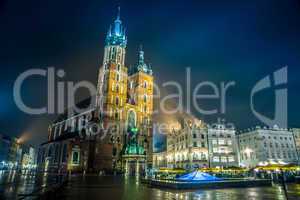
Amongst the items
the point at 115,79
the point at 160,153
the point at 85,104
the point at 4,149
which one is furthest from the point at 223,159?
the point at 4,149

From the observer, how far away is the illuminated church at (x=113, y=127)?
6609 cm

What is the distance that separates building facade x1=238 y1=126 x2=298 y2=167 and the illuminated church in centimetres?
3296

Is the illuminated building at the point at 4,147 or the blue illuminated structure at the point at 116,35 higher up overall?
the blue illuminated structure at the point at 116,35

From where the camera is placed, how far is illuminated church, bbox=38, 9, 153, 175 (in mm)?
66088

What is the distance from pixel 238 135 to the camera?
73.6 meters

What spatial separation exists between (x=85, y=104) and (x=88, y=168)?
3458 cm

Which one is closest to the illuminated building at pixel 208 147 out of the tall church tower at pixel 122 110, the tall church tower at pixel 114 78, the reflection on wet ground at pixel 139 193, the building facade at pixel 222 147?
the building facade at pixel 222 147

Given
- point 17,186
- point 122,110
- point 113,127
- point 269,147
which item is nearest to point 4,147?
point 113,127

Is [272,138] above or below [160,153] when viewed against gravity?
above

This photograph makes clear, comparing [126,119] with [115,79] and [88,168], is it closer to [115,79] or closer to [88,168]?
[115,79]

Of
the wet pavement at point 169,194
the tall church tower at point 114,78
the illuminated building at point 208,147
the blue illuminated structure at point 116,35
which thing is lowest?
the wet pavement at point 169,194

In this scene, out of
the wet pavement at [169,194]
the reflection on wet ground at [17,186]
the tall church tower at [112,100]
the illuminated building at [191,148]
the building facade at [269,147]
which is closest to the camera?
the reflection on wet ground at [17,186]

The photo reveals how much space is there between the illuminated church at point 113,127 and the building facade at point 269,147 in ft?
108

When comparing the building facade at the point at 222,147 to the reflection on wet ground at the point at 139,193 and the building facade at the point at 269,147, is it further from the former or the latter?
the reflection on wet ground at the point at 139,193
